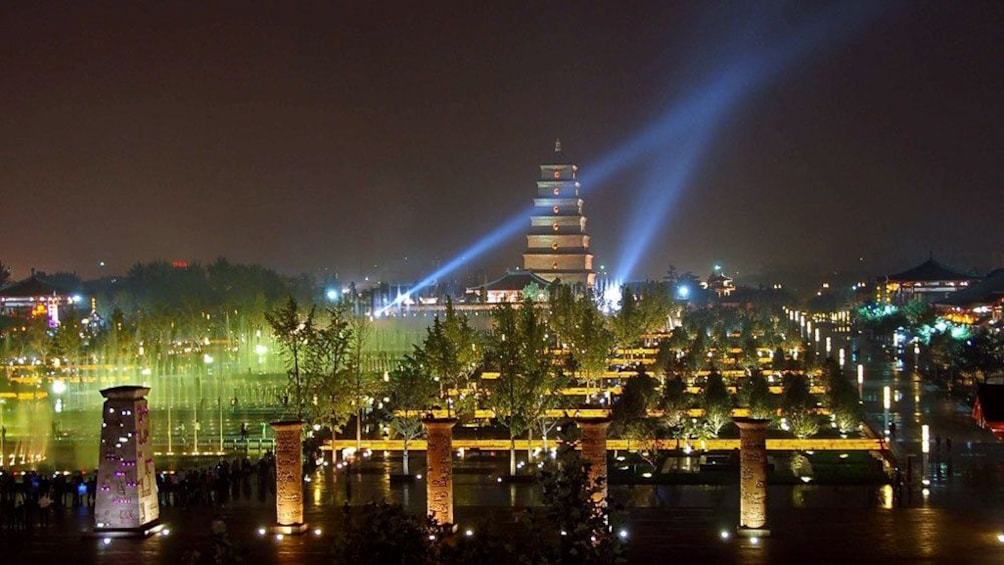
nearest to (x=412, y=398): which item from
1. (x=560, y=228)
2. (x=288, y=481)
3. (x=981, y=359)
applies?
(x=288, y=481)

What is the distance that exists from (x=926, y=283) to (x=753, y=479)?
84823 mm

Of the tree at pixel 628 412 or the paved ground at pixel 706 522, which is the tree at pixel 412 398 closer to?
the paved ground at pixel 706 522

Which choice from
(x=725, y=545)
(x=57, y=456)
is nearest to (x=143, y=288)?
(x=57, y=456)

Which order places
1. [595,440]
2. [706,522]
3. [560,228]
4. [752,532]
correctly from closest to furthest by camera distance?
[752,532] < [595,440] < [706,522] < [560,228]

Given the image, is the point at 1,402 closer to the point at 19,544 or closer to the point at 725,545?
the point at 19,544

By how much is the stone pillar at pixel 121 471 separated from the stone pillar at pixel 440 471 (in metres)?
4.32

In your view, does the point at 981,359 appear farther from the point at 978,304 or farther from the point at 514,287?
the point at 514,287

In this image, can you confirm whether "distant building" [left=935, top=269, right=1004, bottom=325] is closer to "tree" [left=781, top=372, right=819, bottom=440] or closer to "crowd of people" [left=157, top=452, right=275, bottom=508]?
"tree" [left=781, top=372, right=819, bottom=440]

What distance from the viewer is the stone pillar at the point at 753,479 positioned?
697 inches

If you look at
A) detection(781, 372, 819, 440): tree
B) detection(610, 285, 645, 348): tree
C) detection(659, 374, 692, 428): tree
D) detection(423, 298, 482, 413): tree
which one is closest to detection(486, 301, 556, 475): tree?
detection(423, 298, 482, 413): tree

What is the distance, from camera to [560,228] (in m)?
82.6

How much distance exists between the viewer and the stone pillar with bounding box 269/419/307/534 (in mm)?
18031

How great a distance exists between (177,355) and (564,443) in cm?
3566

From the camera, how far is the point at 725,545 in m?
16.9
